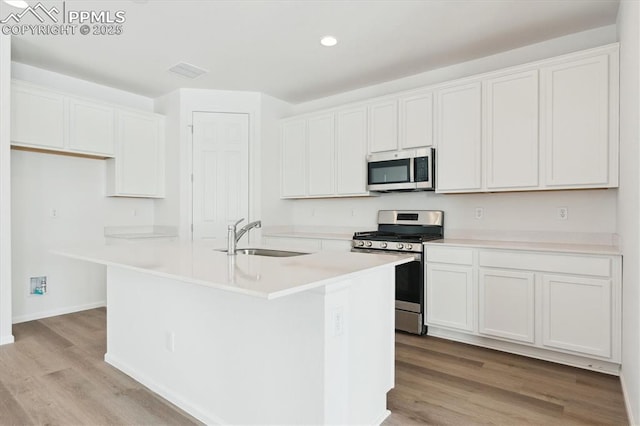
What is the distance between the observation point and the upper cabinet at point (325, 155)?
13.6ft

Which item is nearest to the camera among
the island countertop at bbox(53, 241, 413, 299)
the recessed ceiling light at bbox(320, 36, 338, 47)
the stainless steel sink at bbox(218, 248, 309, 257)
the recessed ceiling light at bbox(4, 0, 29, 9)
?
the island countertop at bbox(53, 241, 413, 299)

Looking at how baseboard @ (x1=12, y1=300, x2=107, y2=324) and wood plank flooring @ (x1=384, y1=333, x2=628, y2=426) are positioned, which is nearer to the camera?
wood plank flooring @ (x1=384, y1=333, x2=628, y2=426)

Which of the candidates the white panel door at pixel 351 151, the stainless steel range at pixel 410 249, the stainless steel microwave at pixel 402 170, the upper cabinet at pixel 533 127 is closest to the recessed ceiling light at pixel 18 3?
the white panel door at pixel 351 151

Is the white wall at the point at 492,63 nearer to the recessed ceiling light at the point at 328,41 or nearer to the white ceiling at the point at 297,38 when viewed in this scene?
the white ceiling at the point at 297,38

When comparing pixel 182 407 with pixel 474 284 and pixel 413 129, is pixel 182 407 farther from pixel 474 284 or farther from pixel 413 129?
pixel 413 129

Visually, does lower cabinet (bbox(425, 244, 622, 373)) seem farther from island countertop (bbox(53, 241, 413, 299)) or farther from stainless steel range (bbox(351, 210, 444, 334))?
island countertop (bbox(53, 241, 413, 299))

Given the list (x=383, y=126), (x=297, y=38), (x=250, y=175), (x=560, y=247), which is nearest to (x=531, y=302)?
(x=560, y=247)

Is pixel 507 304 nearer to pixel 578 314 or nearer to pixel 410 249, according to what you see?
pixel 578 314

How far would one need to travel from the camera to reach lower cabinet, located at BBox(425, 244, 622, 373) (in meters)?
2.54

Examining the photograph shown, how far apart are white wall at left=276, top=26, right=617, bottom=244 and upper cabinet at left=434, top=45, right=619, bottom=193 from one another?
0.35 meters

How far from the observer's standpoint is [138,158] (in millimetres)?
4480

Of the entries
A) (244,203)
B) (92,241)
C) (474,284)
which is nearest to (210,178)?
(244,203)

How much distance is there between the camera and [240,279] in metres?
1.40

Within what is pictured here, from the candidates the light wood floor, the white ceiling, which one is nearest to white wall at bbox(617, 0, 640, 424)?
the light wood floor
